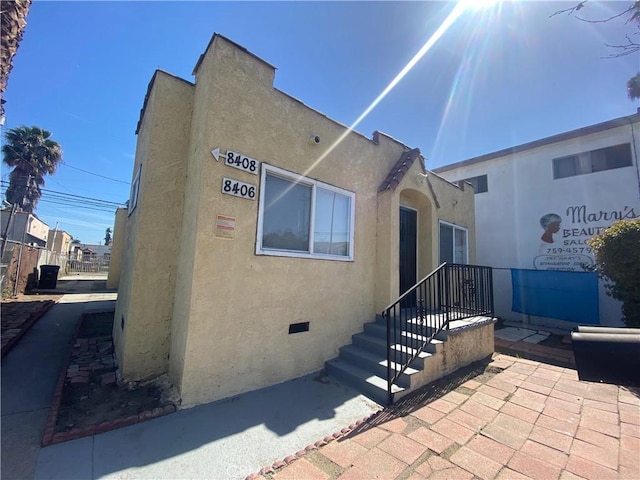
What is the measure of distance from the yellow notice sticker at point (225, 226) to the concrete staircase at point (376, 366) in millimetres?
2585

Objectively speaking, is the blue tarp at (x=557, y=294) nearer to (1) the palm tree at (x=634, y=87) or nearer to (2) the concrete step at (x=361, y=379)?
(1) the palm tree at (x=634, y=87)

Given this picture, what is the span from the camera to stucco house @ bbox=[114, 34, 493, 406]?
355 centimetres

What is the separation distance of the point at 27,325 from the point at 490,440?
8.79 metres

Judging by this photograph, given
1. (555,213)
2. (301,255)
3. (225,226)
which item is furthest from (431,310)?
(555,213)

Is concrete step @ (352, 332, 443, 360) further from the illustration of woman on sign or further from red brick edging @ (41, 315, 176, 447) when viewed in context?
the illustration of woman on sign

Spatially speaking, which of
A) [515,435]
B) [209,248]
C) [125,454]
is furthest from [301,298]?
[515,435]

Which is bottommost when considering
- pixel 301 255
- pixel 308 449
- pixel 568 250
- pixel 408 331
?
pixel 308 449

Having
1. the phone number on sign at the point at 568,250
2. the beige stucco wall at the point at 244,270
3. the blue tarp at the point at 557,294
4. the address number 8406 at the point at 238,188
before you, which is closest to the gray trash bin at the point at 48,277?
the beige stucco wall at the point at 244,270

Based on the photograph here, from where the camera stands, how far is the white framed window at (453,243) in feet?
25.3

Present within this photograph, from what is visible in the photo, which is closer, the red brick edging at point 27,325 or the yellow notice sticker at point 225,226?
the yellow notice sticker at point 225,226

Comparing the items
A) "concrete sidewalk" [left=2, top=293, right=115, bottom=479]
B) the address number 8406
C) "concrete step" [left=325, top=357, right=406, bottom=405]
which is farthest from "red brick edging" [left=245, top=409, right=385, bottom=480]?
the address number 8406

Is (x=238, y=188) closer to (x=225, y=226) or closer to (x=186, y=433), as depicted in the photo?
(x=225, y=226)

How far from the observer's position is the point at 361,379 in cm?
396

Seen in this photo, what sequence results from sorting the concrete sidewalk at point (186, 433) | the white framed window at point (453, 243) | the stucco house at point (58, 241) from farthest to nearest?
the stucco house at point (58, 241) → the white framed window at point (453, 243) → the concrete sidewalk at point (186, 433)
